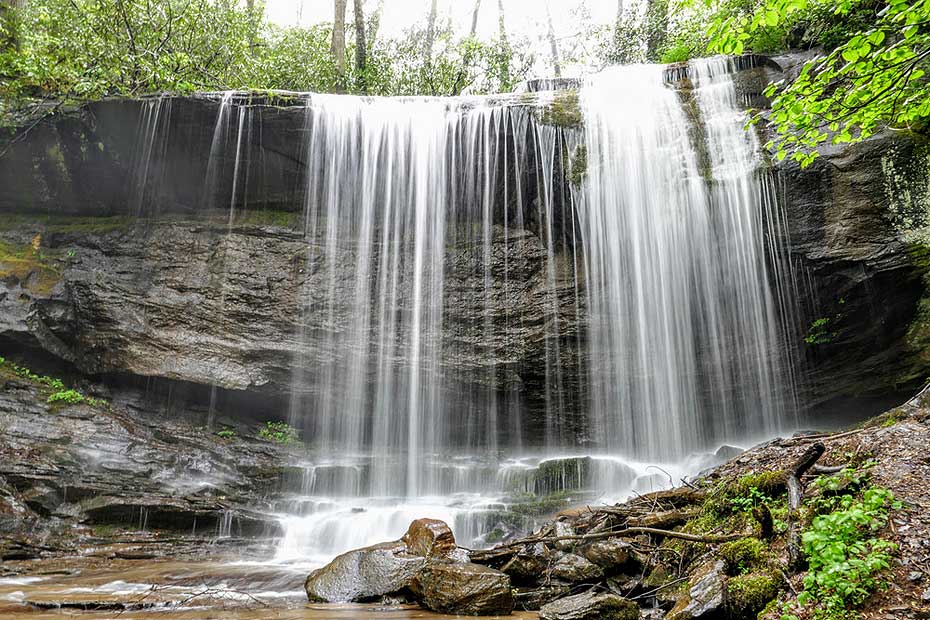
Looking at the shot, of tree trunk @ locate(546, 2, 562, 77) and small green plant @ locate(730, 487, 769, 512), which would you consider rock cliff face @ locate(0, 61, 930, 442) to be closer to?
small green plant @ locate(730, 487, 769, 512)

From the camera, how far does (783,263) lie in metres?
10.7

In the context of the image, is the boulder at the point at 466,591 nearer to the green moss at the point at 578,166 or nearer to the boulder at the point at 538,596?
the boulder at the point at 538,596

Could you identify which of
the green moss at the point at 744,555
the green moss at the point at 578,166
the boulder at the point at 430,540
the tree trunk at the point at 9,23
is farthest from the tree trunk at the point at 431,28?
the green moss at the point at 744,555

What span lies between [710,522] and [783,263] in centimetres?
803

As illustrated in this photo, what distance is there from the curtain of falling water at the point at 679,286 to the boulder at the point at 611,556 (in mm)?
6502

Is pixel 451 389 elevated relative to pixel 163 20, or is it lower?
lower

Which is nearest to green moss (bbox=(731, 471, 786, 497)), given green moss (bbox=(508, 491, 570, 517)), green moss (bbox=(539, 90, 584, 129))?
green moss (bbox=(508, 491, 570, 517))

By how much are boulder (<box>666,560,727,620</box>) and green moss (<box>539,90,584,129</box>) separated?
977cm

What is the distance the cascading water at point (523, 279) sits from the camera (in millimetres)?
10977

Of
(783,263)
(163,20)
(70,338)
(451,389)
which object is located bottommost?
(451,389)

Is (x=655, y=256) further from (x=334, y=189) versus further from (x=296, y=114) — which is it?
(x=296, y=114)

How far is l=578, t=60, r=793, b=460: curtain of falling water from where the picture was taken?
10906mm

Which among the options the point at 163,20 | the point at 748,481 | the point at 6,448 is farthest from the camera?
→ the point at 163,20

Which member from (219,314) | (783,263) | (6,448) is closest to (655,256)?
(783,263)
